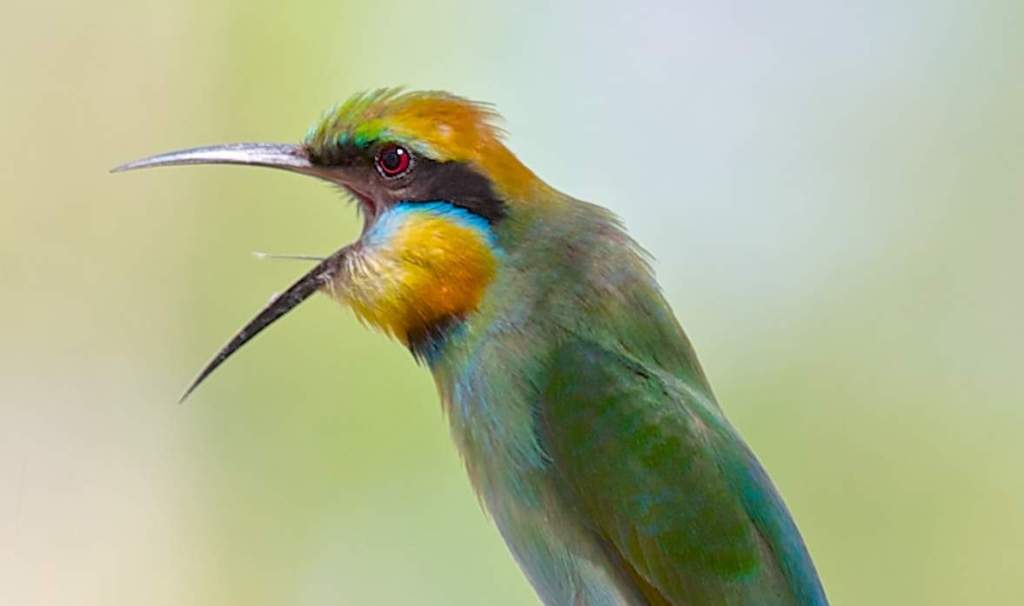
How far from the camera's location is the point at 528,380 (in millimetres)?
1011

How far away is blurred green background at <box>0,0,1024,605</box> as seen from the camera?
1.52m

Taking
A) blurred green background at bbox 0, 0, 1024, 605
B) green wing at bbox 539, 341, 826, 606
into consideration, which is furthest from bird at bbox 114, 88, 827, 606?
blurred green background at bbox 0, 0, 1024, 605

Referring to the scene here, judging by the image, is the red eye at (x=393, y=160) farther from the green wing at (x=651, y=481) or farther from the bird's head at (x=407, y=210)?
the green wing at (x=651, y=481)

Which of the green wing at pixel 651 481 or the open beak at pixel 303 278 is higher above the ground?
the open beak at pixel 303 278

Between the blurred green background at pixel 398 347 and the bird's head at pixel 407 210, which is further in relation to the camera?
the blurred green background at pixel 398 347

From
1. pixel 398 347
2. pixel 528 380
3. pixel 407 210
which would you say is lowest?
pixel 398 347

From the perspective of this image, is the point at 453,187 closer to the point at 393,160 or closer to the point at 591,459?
the point at 393,160

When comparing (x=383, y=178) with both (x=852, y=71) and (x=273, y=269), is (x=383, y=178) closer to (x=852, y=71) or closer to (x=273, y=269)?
(x=273, y=269)

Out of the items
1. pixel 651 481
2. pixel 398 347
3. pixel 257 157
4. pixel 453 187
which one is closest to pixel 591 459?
pixel 651 481

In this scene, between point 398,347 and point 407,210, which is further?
point 398,347

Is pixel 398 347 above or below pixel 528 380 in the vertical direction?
below

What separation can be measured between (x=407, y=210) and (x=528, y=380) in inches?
7.0

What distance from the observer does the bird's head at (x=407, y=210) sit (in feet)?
3.27

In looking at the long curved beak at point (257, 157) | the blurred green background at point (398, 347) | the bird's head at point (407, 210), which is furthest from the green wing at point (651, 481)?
the blurred green background at point (398, 347)
